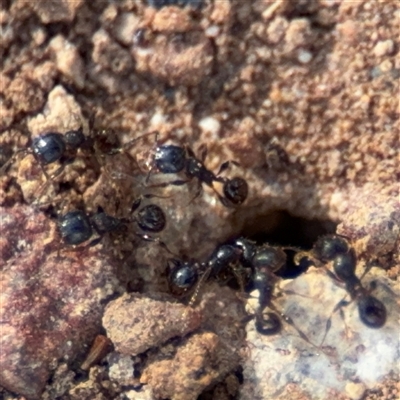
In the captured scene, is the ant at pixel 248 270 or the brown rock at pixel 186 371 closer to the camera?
the brown rock at pixel 186 371

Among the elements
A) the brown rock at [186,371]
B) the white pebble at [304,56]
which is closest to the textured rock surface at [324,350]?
the brown rock at [186,371]

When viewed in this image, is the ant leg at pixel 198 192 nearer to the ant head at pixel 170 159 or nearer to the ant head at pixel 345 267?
the ant head at pixel 170 159

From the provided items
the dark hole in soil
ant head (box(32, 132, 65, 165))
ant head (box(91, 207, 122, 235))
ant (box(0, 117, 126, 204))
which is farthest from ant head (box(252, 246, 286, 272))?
ant head (box(32, 132, 65, 165))

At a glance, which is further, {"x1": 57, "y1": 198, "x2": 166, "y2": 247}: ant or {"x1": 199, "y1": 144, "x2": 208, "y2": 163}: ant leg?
{"x1": 199, "y1": 144, "x2": 208, "y2": 163}: ant leg

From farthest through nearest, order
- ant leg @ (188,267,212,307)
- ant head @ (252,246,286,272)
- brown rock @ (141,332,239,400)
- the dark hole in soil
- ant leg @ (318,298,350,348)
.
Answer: the dark hole in soil
ant head @ (252,246,286,272)
ant leg @ (188,267,212,307)
ant leg @ (318,298,350,348)
brown rock @ (141,332,239,400)

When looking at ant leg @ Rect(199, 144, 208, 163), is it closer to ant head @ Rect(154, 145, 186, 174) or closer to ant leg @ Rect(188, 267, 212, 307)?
ant head @ Rect(154, 145, 186, 174)

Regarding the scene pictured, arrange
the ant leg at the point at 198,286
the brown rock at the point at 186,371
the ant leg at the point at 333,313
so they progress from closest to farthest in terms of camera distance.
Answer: the brown rock at the point at 186,371 → the ant leg at the point at 333,313 → the ant leg at the point at 198,286

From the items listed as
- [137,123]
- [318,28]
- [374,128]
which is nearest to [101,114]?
[137,123]
